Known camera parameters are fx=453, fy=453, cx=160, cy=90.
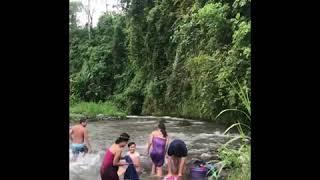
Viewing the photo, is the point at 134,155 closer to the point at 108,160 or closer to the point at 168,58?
the point at 108,160

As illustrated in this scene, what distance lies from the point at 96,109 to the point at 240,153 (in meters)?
1.26

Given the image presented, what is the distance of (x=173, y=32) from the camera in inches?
173

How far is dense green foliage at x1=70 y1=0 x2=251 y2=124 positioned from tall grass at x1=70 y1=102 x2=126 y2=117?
0.06 metres

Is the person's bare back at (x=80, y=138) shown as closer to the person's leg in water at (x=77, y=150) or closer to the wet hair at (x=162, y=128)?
the person's leg in water at (x=77, y=150)

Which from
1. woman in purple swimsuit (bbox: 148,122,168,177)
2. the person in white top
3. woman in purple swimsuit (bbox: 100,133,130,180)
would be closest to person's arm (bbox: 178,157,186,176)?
woman in purple swimsuit (bbox: 148,122,168,177)

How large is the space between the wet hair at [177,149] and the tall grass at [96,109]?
1.88 feet

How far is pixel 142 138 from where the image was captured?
12.1 feet

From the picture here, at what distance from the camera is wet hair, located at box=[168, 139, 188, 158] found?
11.9 feet

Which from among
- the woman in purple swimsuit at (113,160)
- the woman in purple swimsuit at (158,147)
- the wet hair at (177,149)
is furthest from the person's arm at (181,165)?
the woman in purple swimsuit at (113,160)

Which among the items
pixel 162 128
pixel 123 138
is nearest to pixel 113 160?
pixel 123 138

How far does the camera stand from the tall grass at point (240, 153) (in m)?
3.39
